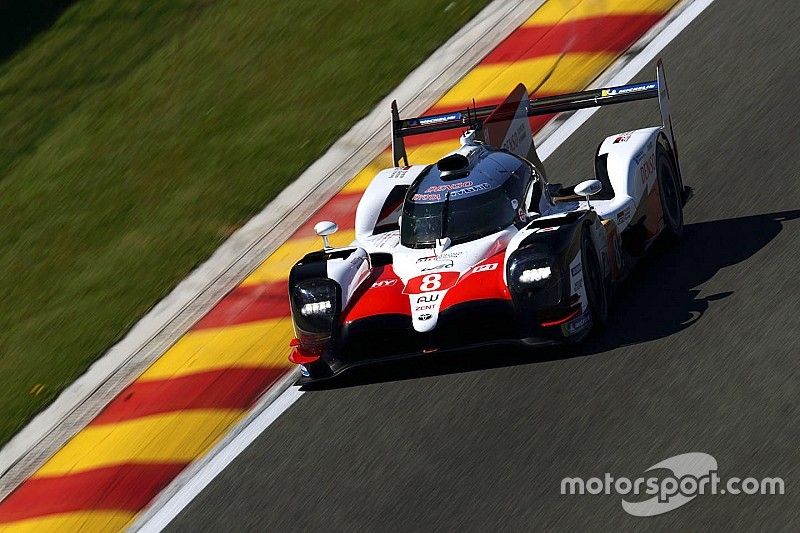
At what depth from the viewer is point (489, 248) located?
9023 millimetres

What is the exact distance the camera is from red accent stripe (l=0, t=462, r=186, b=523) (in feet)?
29.1

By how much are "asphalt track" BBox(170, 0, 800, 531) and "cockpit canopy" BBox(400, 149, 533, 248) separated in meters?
0.82

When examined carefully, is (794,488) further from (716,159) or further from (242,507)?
(716,159)

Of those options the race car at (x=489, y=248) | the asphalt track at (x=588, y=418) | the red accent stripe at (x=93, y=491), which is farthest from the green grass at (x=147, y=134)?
the asphalt track at (x=588, y=418)

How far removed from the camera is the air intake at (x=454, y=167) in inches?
373

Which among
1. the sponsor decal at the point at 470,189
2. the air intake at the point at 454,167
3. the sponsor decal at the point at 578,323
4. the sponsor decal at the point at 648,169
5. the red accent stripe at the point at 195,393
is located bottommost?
the red accent stripe at the point at 195,393

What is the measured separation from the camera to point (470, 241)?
9.15 m

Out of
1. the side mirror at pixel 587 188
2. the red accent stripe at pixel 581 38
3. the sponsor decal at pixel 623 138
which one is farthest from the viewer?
the red accent stripe at pixel 581 38

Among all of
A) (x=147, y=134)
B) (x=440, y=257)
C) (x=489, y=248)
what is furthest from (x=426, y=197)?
(x=147, y=134)

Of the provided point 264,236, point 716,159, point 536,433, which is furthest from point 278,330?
point 716,159

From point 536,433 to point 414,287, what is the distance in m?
1.36

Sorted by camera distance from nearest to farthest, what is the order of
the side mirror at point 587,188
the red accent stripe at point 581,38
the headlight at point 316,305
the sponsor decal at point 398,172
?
the headlight at point 316,305 → the side mirror at point 587,188 → the sponsor decal at point 398,172 → the red accent stripe at point 581,38

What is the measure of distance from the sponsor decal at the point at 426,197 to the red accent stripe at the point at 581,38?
12.7ft

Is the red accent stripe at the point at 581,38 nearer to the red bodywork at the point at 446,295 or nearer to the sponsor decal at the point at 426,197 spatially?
the sponsor decal at the point at 426,197
